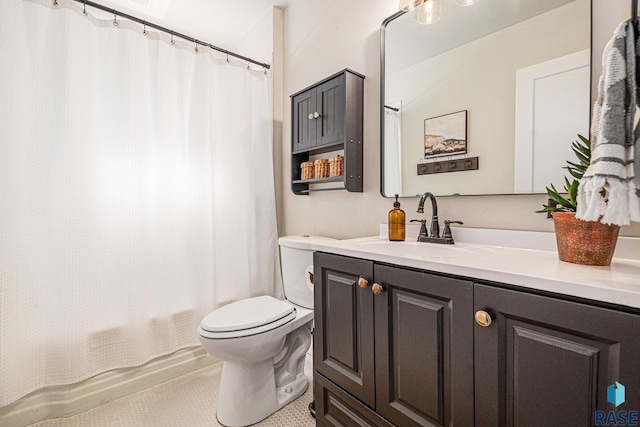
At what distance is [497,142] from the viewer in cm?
111

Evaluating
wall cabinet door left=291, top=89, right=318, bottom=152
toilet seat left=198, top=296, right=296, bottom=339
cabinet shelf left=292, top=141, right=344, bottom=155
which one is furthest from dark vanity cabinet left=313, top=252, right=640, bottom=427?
wall cabinet door left=291, top=89, right=318, bottom=152

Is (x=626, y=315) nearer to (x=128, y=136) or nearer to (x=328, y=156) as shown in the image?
(x=328, y=156)

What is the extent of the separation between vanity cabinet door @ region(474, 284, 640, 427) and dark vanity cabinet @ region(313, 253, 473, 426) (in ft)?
0.16

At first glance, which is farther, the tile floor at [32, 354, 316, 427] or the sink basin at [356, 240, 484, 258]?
the tile floor at [32, 354, 316, 427]

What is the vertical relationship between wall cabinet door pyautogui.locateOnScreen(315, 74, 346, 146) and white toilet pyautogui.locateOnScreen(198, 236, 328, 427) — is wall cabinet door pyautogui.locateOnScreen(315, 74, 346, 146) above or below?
above

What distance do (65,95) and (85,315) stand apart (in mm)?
1095

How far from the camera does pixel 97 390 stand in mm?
1519

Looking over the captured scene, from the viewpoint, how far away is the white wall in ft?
3.48

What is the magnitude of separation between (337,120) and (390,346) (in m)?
1.17

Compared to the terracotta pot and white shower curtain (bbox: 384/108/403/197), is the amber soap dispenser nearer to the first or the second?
white shower curtain (bbox: 384/108/403/197)

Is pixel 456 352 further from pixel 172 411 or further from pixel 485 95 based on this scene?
pixel 172 411

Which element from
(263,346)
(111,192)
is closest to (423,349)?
(263,346)

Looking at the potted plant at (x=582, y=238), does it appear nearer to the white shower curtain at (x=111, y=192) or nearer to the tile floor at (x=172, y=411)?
the tile floor at (x=172, y=411)

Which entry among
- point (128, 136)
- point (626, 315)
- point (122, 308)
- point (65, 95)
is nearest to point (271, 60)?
point (128, 136)
